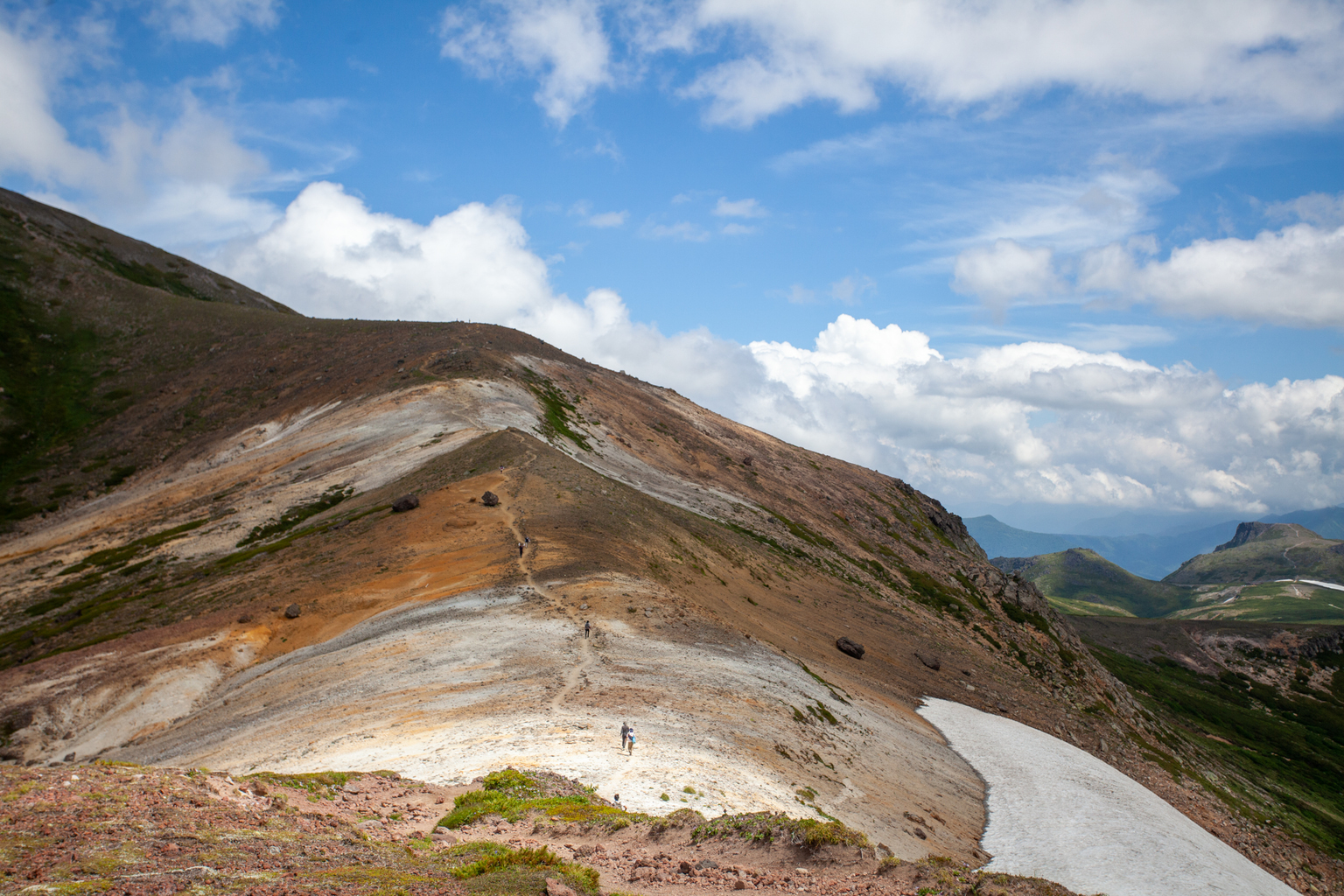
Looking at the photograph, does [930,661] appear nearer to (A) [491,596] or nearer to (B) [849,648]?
(B) [849,648]

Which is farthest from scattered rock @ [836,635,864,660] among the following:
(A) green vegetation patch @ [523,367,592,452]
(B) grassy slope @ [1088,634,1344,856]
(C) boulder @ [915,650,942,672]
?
(B) grassy slope @ [1088,634,1344,856]

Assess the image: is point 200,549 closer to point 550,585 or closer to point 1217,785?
point 550,585

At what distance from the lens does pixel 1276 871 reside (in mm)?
60406

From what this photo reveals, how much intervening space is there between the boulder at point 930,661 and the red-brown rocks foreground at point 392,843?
5208cm

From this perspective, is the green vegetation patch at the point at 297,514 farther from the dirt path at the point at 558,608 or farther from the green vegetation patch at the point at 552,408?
the green vegetation patch at the point at 552,408

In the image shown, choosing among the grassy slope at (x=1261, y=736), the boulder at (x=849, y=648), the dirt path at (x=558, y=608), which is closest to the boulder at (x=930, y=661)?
the boulder at (x=849, y=648)

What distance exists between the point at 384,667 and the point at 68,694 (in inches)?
838

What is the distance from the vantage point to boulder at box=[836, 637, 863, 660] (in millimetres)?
60969

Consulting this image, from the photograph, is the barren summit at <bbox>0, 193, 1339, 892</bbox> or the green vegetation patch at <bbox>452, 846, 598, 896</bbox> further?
the barren summit at <bbox>0, 193, 1339, 892</bbox>

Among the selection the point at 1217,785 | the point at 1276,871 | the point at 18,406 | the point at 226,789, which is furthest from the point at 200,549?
the point at 1217,785

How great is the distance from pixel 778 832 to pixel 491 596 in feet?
94.0

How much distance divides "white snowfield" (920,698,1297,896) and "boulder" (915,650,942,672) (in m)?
9.26

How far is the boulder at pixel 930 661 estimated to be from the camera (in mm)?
69062

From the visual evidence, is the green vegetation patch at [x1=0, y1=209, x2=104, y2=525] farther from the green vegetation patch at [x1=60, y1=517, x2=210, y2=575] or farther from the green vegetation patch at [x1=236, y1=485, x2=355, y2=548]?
the green vegetation patch at [x1=236, y1=485, x2=355, y2=548]
